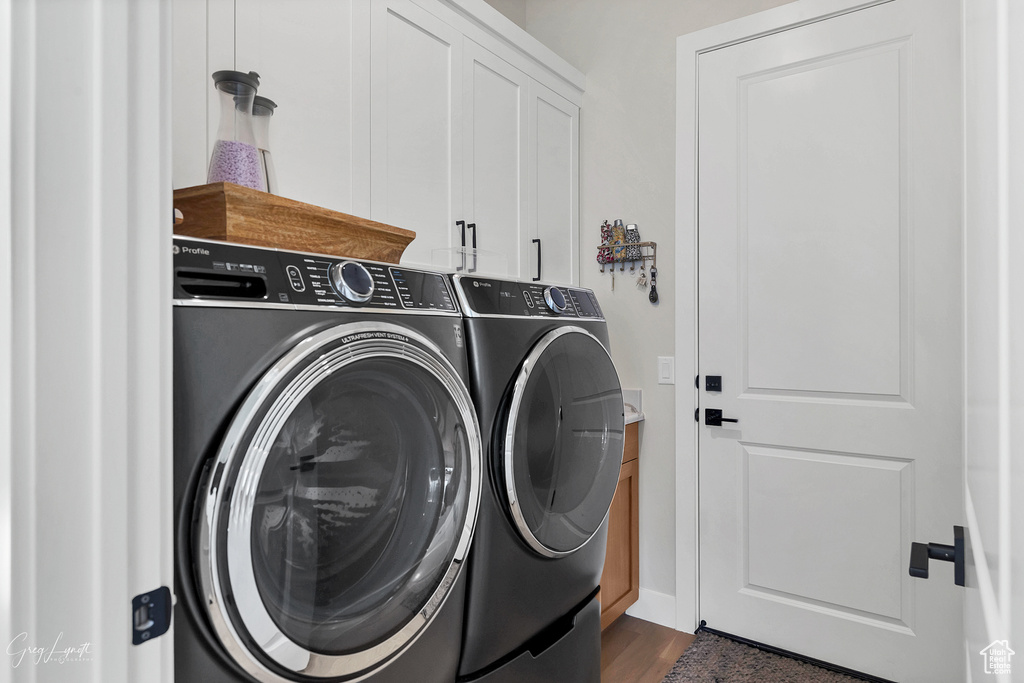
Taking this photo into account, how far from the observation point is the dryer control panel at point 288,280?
28.4 inches

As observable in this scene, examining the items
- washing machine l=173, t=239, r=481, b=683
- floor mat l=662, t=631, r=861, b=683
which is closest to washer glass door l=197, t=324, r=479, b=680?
washing machine l=173, t=239, r=481, b=683

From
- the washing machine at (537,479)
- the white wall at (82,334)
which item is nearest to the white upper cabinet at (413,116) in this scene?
the washing machine at (537,479)

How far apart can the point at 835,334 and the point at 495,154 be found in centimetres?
139

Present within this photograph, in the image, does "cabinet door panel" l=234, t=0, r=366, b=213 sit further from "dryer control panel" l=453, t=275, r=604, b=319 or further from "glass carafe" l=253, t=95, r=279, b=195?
"dryer control panel" l=453, t=275, r=604, b=319

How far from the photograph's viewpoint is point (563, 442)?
1.39 metres

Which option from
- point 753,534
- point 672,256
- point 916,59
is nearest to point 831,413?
point 753,534

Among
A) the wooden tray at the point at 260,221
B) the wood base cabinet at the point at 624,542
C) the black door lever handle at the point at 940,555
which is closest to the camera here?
the black door lever handle at the point at 940,555

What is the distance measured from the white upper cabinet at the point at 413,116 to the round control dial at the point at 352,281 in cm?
66

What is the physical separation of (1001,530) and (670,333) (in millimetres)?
2051

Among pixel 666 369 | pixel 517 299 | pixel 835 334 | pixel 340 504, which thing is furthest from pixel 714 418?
pixel 340 504

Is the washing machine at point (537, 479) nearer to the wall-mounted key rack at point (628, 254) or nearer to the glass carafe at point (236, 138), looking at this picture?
the glass carafe at point (236, 138)

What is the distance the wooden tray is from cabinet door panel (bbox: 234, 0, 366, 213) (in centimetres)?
39

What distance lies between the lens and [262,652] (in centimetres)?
75

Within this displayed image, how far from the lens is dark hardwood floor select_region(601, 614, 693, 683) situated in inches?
77.6
